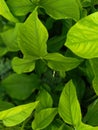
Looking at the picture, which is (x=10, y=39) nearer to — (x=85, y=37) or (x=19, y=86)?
(x=19, y=86)

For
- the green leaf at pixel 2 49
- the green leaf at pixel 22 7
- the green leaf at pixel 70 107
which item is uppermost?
the green leaf at pixel 22 7

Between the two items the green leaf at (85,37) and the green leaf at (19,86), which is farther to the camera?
the green leaf at (19,86)

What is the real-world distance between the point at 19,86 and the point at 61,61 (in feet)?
0.43

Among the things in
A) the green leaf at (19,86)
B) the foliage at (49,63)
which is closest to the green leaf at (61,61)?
the foliage at (49,63)

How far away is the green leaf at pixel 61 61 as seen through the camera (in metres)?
0.50

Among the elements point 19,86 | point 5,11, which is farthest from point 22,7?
point 19,86

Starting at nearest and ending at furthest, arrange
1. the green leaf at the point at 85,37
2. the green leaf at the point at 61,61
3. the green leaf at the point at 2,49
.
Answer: the green leaf at the point at 85,37 → the green leaf at the point at 61,61 → the green leaf at the point at 2,49

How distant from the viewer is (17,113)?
18.6 inches

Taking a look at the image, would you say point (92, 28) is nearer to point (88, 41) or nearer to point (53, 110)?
point (88, 41)

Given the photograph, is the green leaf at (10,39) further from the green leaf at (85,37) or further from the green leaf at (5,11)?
the green leaf at (85,37)

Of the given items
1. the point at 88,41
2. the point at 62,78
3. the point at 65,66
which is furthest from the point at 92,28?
the point at 62,78

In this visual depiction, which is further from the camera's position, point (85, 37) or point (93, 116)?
point (93, 116)

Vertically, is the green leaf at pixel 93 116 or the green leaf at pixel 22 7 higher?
the green leaf at pixel 22 7

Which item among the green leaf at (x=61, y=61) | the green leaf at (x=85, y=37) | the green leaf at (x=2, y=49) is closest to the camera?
the green leaf at (x=85, y=37)
